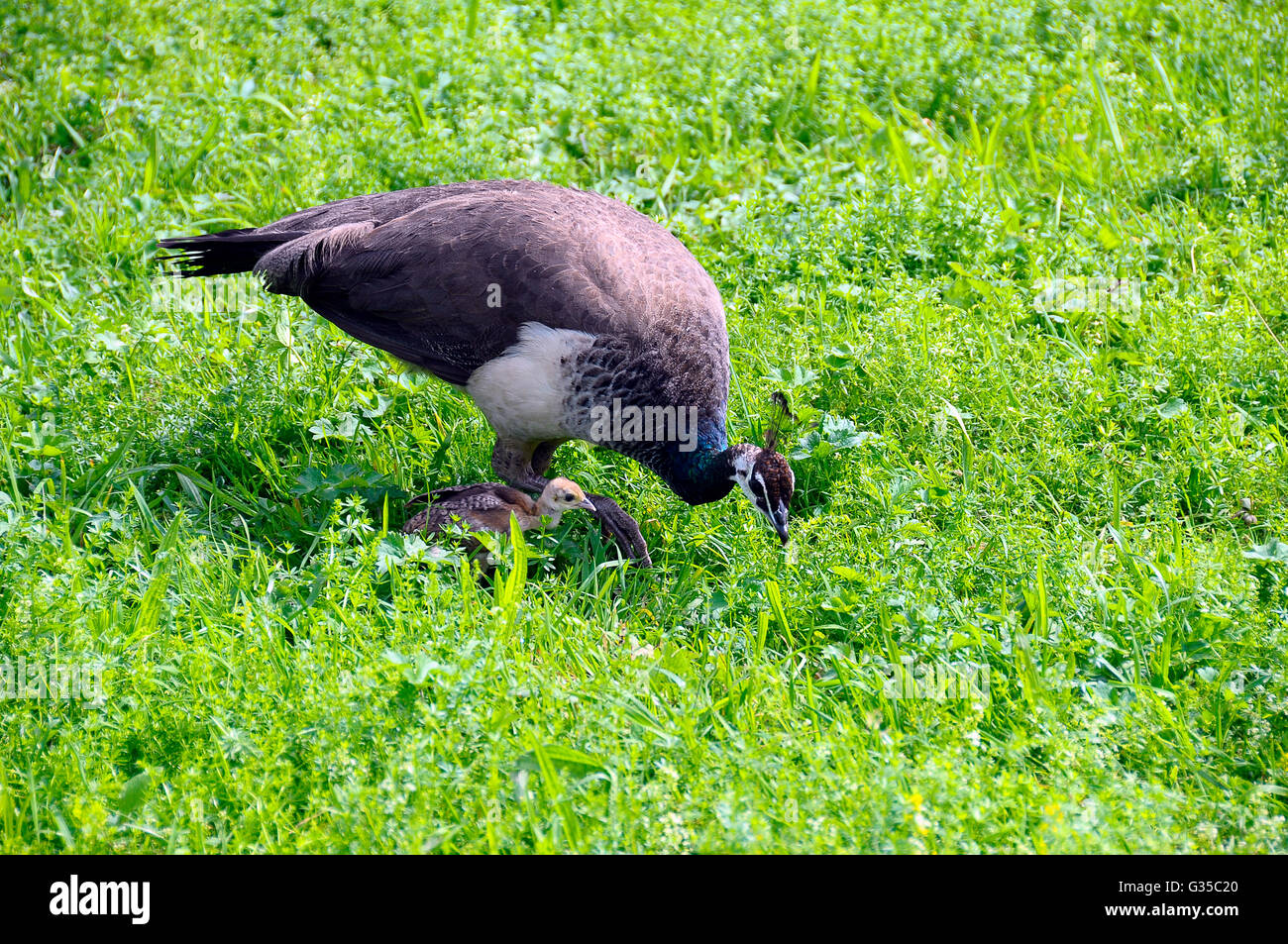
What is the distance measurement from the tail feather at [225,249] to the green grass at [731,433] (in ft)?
1.19

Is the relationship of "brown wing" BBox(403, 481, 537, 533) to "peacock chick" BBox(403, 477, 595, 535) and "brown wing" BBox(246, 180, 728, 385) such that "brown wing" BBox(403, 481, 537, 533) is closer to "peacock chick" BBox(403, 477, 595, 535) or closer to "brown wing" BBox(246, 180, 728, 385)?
"peacock chick" BBox(403, 477, 595, 535)

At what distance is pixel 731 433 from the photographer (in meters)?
5.10

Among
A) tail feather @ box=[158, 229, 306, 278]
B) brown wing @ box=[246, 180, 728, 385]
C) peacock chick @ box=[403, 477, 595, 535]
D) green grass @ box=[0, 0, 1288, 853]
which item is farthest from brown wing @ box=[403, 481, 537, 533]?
tail feather @ box=[158, 229, 306, 278]

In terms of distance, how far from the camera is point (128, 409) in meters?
4.96

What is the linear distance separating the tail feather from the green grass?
36 centimetres

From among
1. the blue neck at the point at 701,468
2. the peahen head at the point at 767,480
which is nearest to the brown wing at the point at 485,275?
the blue neck at the point at 701,468

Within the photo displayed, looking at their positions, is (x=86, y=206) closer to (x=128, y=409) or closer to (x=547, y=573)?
(x=128, y=409)

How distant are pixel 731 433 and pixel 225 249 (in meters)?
2.20

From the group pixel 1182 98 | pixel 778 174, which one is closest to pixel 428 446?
pixel 778 174

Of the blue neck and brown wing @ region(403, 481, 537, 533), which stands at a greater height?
the blue neck

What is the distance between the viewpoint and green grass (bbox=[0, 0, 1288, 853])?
10.7 ft

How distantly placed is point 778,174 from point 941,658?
11.6 ft

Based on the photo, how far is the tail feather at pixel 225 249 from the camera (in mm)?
4965

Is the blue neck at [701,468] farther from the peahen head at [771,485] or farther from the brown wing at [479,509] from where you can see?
the brown wing at [479,509]
